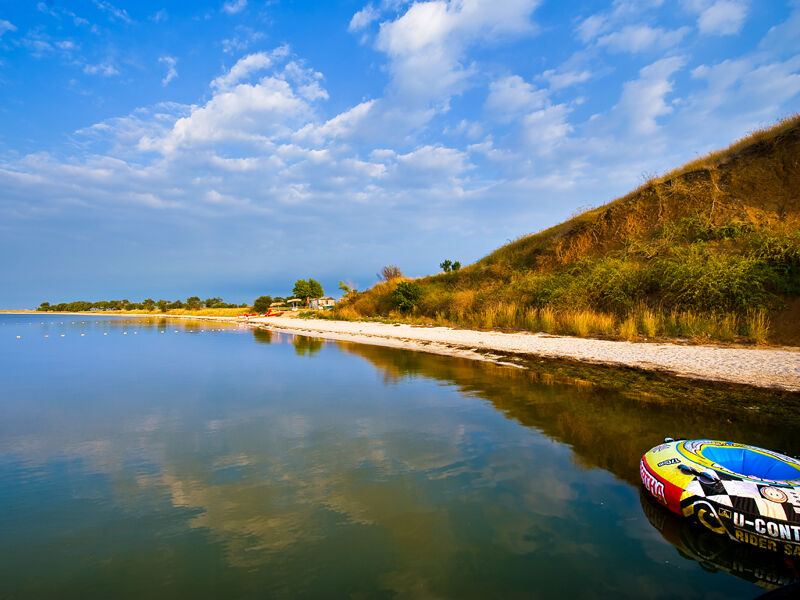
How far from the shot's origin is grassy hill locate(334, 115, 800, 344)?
1470 centimetres

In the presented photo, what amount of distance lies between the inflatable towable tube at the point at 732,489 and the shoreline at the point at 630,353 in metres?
5.78

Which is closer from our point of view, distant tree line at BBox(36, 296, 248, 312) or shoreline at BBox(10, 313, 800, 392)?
shoreline at BBox(10, 313, 800, 392)

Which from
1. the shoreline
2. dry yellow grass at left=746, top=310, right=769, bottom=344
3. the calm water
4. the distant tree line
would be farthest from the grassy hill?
the distant tree line

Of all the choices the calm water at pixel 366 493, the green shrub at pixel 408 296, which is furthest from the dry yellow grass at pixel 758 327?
the green shrub at pixel 408 296

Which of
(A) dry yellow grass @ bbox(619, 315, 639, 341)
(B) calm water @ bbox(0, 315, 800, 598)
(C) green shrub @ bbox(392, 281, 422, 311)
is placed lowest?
(B) calm water @ bbox(0, 315, 800, 598)

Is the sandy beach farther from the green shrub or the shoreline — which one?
the green shrub

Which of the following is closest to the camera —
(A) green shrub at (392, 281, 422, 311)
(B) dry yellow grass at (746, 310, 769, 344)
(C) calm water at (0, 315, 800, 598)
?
(C) calm water at (0, 315, 800, 598)

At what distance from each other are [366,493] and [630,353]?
1151cm

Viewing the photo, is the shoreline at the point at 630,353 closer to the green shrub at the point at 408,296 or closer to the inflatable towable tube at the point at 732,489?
the inflatable towable tube at the point at 732,489

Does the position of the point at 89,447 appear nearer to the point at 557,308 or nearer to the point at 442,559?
the point at 442,559

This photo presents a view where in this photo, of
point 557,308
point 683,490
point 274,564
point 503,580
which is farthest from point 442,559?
point 557,308

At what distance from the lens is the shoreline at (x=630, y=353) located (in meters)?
9.64

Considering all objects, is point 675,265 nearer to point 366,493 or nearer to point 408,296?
point 366,493

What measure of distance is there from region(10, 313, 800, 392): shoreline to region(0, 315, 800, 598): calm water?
156cm
